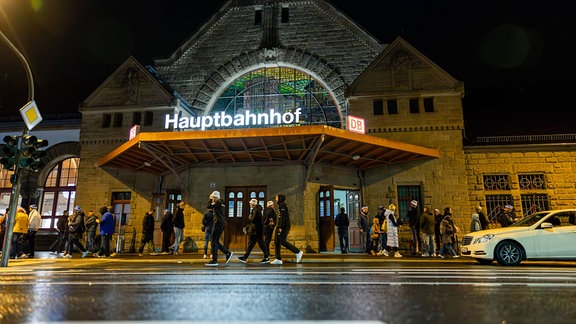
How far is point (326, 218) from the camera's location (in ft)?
54.7

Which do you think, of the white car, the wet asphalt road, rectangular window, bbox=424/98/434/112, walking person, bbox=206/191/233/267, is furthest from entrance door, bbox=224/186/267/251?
the wet asphalt road

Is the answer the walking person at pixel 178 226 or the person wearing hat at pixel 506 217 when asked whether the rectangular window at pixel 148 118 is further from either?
the person wearing hat at pixel 506 217

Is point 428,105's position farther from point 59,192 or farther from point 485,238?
point 59,192

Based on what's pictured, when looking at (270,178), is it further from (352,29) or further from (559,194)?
(559,194)

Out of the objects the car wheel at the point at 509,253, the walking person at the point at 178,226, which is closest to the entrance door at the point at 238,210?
the walking person at the point at 178,226

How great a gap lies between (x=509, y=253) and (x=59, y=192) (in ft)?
76.9

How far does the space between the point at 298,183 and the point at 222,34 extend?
1109 centimetres

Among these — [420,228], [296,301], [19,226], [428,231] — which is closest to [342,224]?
[420,228]

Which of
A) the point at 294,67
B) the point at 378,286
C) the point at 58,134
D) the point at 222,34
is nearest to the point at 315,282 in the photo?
the point at 378,286

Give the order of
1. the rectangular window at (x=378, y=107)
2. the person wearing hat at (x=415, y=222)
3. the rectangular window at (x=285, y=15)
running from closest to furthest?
1. the person wearing hat at (x=415, y=222)
2. the rectangular window at (x=378, y=107)
3. the rectangular window at (x=285, y=15)

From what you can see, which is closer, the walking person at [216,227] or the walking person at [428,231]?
the walking person at [216,227]

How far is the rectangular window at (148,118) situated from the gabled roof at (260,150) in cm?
262

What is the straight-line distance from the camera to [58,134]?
873 inches

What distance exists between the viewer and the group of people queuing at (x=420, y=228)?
13516 mm
